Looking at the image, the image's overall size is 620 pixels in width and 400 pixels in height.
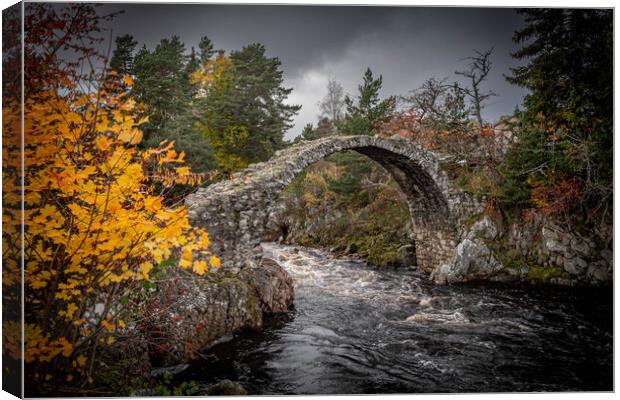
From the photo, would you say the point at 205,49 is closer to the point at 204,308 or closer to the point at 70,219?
the point at 70,219

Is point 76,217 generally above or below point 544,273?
above

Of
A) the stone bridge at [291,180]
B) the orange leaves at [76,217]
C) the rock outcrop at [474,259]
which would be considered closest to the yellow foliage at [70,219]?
the orange leaves at [76,217]

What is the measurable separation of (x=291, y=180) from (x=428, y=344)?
3.87 m

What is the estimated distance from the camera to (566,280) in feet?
27.1

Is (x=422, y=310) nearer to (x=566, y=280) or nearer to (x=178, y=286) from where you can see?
(x=566, y=280)

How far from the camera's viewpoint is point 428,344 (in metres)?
5.86

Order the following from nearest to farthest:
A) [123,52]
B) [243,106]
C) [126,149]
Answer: [126,149] → [123,52] → [243,106]

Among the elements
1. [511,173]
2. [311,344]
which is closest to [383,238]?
[511,173]

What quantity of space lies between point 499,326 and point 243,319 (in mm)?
4753

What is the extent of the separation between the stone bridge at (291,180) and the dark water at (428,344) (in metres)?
1.67

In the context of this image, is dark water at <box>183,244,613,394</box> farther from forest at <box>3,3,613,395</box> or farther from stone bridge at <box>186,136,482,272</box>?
stone bridge at <box>186,136,482,272</box>

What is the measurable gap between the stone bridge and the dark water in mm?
1673

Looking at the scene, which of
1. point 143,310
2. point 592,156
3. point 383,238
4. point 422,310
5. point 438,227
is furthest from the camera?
point 383,238

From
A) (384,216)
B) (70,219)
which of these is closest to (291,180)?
(70,219)
